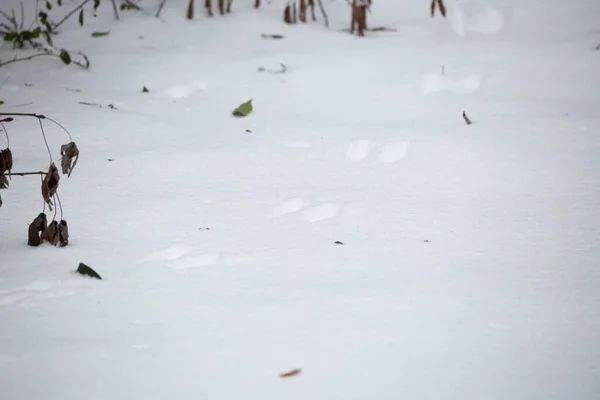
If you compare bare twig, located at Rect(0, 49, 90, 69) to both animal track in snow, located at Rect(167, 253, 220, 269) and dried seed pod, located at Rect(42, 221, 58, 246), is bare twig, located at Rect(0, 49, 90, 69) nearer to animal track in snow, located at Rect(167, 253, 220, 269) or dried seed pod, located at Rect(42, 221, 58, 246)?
dried seed pod, located at Rect(42, 221, 58, 246)

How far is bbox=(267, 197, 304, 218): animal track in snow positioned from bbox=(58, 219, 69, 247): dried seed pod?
1.40ft

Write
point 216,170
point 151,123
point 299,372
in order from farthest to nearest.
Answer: point 151,123
point 216,170
point 299,372

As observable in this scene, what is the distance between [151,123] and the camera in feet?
6.09

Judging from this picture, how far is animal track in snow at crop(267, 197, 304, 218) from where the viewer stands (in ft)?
4.51

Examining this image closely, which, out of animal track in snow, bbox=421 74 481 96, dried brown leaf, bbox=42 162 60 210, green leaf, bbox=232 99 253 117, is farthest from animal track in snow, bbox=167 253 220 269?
animal track in snow, bbox=421 74 481 96

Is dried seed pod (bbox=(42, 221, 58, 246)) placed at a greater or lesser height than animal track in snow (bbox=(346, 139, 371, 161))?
greater

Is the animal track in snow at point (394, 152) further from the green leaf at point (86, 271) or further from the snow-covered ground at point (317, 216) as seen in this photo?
the green leaf at point (86, 271)

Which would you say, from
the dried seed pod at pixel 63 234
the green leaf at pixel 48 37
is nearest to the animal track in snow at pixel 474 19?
the green leaf at pixel 48 37

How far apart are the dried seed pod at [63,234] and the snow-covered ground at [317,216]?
18 millimetres

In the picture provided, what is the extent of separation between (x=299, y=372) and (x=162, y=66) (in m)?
1.68

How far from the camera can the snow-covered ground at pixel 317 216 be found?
877 mm

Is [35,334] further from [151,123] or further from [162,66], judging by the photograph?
[162,66]

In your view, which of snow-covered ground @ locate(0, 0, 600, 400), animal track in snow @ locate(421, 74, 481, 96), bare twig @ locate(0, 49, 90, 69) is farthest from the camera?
bare twig @ locate(0, 49, 90, 69)

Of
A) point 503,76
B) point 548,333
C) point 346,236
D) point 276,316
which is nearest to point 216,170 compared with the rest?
point 346,236
